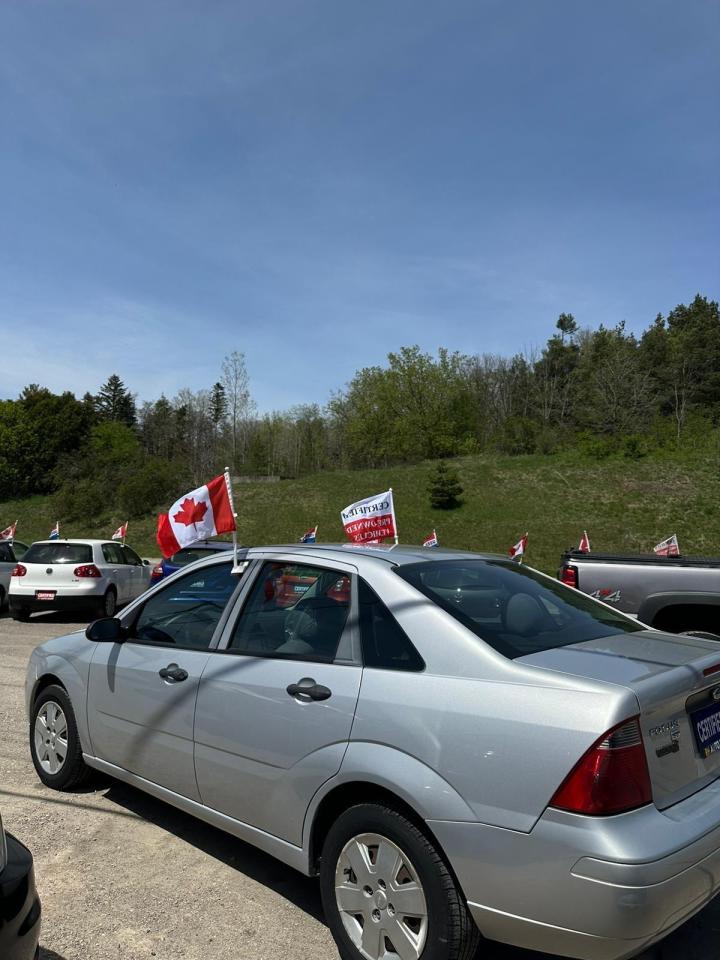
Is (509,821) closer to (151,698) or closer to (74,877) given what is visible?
(151,698)

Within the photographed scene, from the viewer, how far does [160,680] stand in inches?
158

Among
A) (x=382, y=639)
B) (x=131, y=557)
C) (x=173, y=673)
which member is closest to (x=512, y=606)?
(x=382, y=639)

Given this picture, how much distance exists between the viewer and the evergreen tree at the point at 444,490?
3466cm

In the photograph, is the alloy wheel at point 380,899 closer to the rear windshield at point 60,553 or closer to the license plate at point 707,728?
the license plate at point 707,728

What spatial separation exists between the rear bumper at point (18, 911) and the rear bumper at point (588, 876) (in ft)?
4.43

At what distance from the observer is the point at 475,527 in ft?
106

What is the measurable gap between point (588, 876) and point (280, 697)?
146 centimetres

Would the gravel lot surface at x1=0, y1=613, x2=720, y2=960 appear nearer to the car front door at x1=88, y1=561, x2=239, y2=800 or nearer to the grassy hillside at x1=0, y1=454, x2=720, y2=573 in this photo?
the car front door at x1=88, y1=561, x2=239, y2=800

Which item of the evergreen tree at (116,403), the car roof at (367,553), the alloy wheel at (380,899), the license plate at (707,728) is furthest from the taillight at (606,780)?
the evergreen tree at (116,403)

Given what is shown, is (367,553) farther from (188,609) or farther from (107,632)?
(107,632)

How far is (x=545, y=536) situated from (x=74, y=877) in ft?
91.4

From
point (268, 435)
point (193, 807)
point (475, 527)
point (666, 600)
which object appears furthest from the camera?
point (268, 435)

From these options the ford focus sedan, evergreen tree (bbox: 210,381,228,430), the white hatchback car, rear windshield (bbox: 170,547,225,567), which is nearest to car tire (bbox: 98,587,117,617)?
the white hatchback car

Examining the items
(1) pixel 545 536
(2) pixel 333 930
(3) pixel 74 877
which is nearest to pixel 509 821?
(2) pixel 333 930
